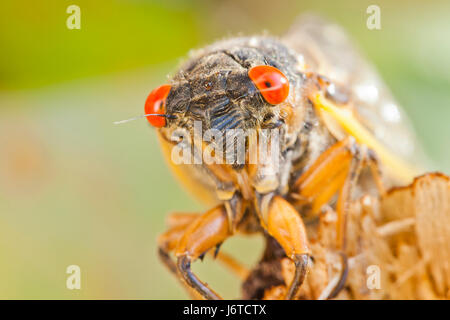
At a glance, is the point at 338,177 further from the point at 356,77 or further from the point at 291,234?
the point at 356,77

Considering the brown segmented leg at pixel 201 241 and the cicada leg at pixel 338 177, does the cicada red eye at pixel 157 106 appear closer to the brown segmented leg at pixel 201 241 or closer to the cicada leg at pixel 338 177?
the brown segmented leg at pixel 201 241

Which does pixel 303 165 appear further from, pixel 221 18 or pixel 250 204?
pixel 221 18

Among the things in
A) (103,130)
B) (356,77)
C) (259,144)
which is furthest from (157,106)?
(103,130)

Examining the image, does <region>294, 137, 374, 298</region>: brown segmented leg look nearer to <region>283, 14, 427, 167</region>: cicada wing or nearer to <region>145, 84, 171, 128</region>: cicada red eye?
<region>283, 14, 427, 167</region>: cicada wing

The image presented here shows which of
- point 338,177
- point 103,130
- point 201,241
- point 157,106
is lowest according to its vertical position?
point 201,241

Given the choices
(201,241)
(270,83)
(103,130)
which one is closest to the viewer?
(270,83)

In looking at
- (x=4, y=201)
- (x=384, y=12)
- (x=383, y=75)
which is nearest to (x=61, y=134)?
(x=4, y=201)
